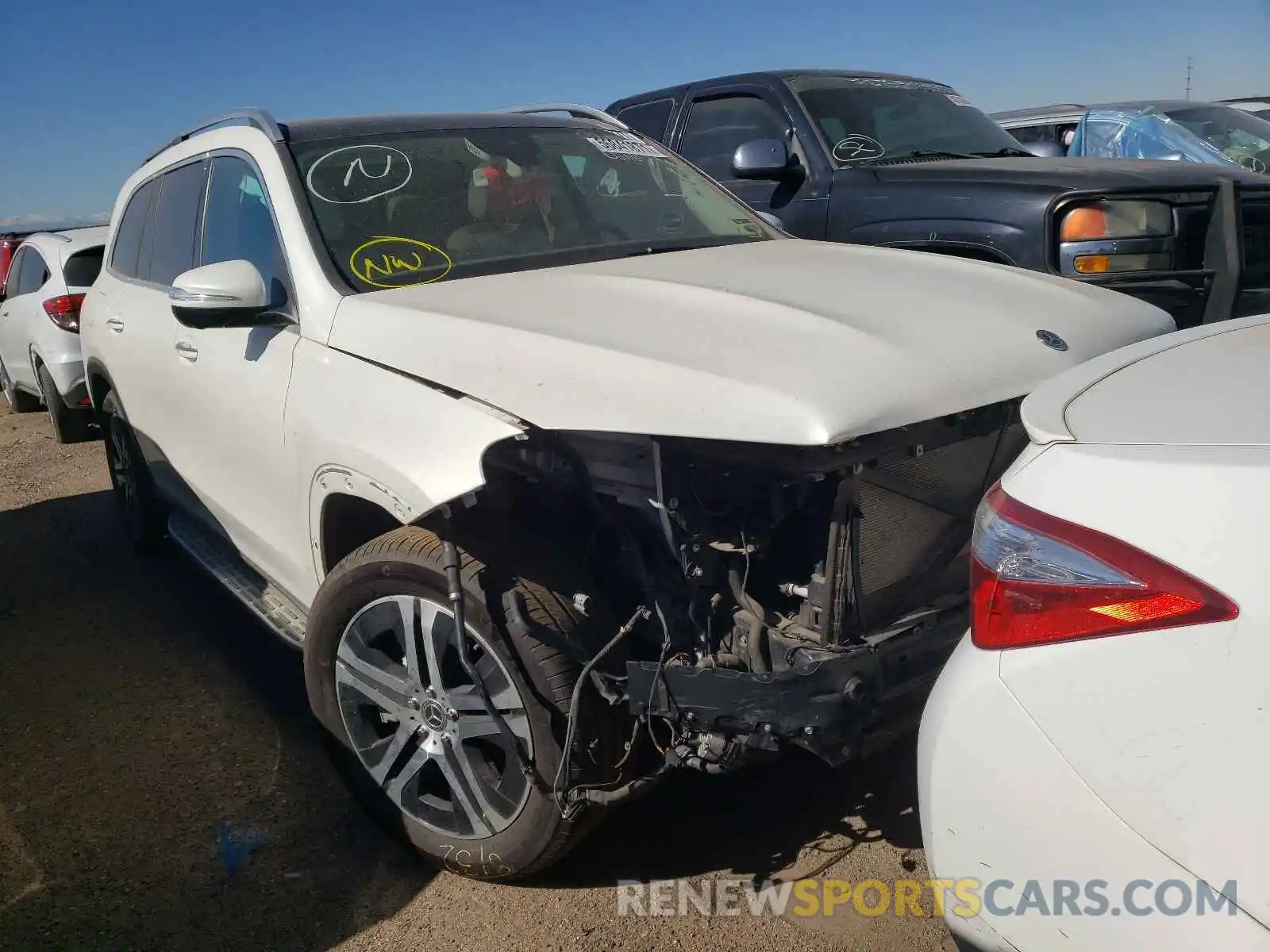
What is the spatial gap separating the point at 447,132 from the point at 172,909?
8.43 ft

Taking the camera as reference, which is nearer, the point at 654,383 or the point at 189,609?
the point at 654,383

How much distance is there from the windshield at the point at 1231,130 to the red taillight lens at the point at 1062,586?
7.33 m

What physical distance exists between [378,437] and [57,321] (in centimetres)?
654

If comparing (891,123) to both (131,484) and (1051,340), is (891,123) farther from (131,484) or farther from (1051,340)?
(131,484)

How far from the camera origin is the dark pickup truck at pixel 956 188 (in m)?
4.43

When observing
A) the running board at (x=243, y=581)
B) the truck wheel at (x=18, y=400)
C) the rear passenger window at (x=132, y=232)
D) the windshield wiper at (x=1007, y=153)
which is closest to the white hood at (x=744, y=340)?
the running board at (x=243, y=581)

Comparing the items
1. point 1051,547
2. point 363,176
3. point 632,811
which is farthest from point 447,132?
point 1051,547

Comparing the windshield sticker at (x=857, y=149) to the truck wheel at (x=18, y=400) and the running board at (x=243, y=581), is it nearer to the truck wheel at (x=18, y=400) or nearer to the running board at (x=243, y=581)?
→ the running board at (x=243, y=581)

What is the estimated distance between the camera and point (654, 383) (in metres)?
2.11

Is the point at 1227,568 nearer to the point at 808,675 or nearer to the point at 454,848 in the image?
the point at 808,675

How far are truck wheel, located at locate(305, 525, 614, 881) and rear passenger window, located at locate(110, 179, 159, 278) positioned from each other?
106 inches

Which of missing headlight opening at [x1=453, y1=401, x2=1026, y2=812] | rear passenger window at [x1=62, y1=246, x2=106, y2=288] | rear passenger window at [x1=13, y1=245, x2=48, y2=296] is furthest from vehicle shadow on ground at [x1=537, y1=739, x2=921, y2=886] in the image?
rear passenger window at [x1=13, y1=245, x2=48, y2=296]

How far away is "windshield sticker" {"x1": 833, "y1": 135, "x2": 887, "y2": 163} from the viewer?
5566 millimetres

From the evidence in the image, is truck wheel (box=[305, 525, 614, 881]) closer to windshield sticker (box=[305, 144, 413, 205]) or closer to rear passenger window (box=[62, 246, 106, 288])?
windshield sticker (box=[305, 144, 413, 205])
